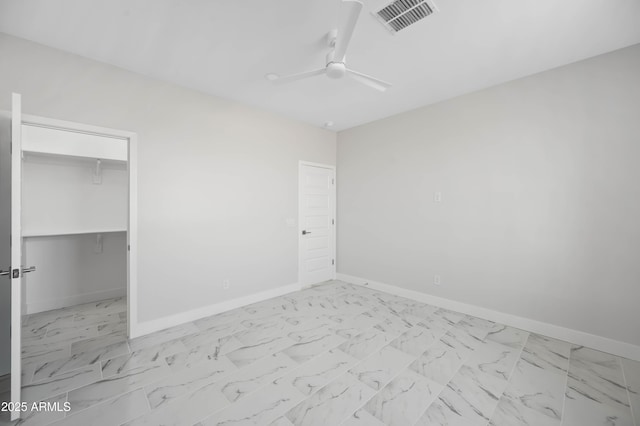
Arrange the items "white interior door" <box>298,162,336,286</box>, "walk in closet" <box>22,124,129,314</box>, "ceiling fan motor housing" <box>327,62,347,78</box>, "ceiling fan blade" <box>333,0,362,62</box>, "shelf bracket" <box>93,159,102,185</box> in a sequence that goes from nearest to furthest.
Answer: "ceiling fan blade" <box>333,0,362,62</box>, "ceiling fan motor housing" <box>327,62,347,78</box>, "walk in closet" <box>22,124,129,314</box>, "shelf bracket" <box>93,159,102,185</box>, "white interior door" <box>298,162,336,286</box>

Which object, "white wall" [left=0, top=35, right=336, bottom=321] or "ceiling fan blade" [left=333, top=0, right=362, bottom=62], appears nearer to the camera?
"ceiling fan blade" [left=333, top=0, right=362, bottom=62]

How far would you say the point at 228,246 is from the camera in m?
3.60

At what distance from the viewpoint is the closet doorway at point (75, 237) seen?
280 centimetres

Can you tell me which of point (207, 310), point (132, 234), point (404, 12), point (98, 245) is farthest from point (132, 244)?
point (404, 12)

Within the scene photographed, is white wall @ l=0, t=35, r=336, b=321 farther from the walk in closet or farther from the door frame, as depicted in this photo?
the walk in closet

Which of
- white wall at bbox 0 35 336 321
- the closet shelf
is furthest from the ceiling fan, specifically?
the closet shelf

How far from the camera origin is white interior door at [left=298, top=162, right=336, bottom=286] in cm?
453

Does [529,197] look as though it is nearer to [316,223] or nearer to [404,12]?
[404,12]

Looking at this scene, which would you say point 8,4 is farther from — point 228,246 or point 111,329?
point 111,329

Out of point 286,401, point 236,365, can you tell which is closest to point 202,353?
point 236,365

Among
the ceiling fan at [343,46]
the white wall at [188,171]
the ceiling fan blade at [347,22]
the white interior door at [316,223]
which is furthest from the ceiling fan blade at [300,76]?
the white interior door at [316,223]

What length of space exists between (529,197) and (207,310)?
416 cm

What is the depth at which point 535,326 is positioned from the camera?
2898 mm

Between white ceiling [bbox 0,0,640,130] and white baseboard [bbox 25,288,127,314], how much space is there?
10.4 ft
